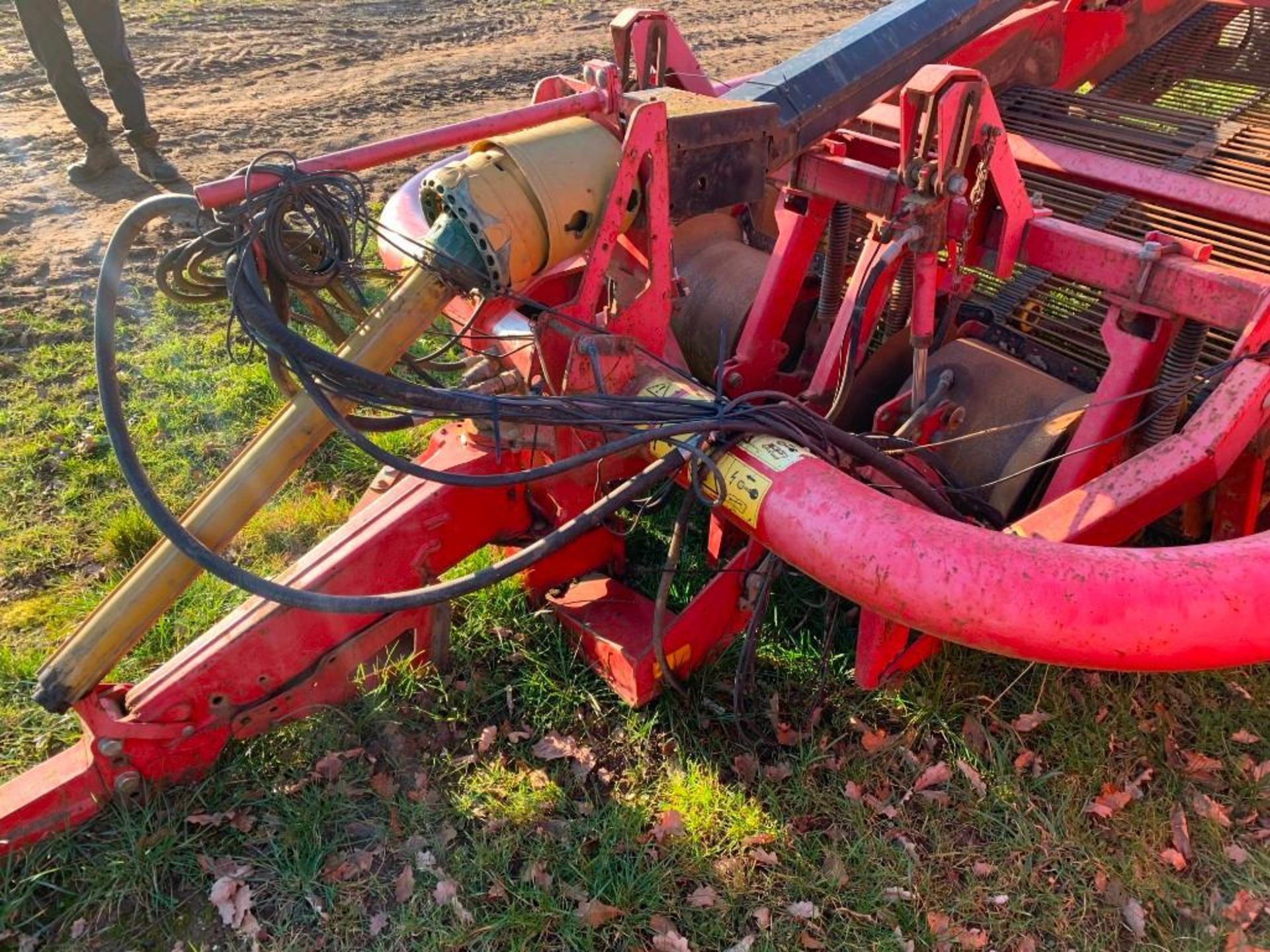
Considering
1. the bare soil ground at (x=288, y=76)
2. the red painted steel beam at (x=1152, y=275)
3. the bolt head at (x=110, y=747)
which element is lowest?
the bare soil ground at (x=288, y=76)

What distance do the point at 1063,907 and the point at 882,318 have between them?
2.11 meters

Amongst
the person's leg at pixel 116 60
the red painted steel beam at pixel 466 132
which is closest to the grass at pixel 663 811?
the red painted steel beam at pixel 466 132

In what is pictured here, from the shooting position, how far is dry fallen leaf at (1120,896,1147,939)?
258 centimetres

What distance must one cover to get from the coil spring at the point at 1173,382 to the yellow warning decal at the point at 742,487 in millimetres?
1213

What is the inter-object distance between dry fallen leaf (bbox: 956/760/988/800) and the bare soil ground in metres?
5.12

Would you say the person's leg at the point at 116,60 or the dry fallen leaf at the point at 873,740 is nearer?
the dry fallen leaf at the point at 873,740

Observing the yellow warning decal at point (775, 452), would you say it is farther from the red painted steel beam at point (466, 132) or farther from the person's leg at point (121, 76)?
the person's leg at point (121, 76)

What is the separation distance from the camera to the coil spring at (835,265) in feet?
10.9

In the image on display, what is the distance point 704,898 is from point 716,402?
134 centimetres

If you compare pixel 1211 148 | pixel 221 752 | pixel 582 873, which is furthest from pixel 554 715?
pixel 1211 148

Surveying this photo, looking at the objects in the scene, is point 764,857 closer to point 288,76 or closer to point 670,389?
point 670,389

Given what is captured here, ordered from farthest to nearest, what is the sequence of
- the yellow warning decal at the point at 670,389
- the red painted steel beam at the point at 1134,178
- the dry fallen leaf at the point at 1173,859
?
1. the red painted steel beam at the point at 1134,178
2. the dry fallen leaf at the point at 1173,859
3. the yellow warning decal at the point at 670,389

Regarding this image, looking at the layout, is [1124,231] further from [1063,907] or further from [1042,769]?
[1063,907]

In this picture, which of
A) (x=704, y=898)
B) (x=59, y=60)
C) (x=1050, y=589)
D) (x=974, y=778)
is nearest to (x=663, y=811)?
(x=704, y=898)
